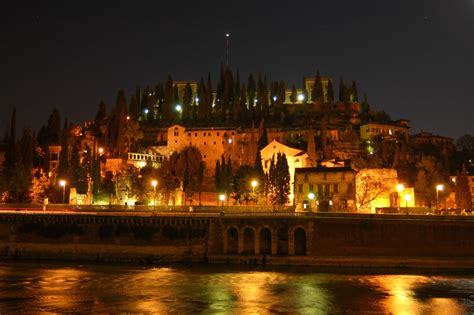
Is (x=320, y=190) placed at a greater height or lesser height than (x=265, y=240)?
greater

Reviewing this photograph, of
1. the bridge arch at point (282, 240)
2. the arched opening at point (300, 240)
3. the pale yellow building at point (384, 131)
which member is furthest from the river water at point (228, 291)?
the pale yellow building at point (384, 131)

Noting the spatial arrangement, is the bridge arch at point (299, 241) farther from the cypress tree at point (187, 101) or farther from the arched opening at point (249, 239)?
the cypress tree at point (187, 101)

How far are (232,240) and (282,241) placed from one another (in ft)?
16.8

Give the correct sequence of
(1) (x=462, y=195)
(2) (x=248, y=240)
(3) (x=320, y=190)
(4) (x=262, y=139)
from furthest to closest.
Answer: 1. (4) (x=262, y=139)
2. (1) (x=462, y=195)
3. (3) (x=320, y=190)
4. (2) (x=248, y=240)

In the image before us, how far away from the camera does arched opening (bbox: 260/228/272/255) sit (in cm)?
4955

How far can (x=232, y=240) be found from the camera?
164 ft

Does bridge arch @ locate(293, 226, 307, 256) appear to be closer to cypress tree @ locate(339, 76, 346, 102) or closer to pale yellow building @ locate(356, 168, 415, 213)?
pale yellow building @ locate(356, 168, 415, 213)

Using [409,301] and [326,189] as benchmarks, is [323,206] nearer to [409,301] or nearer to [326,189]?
[326,189]

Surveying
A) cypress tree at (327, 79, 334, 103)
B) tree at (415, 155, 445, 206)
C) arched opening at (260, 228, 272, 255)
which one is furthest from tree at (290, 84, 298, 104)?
arched opening at (260, 228, 272, 255)

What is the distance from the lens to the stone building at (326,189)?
65.8 m

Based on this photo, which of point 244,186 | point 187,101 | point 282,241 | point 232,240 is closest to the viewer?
point 282,241

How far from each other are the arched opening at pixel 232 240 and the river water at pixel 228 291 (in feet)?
17.0

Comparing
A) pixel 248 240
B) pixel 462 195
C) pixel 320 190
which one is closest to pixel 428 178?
pixel 462 195

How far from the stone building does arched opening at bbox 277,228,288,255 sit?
15.2m
